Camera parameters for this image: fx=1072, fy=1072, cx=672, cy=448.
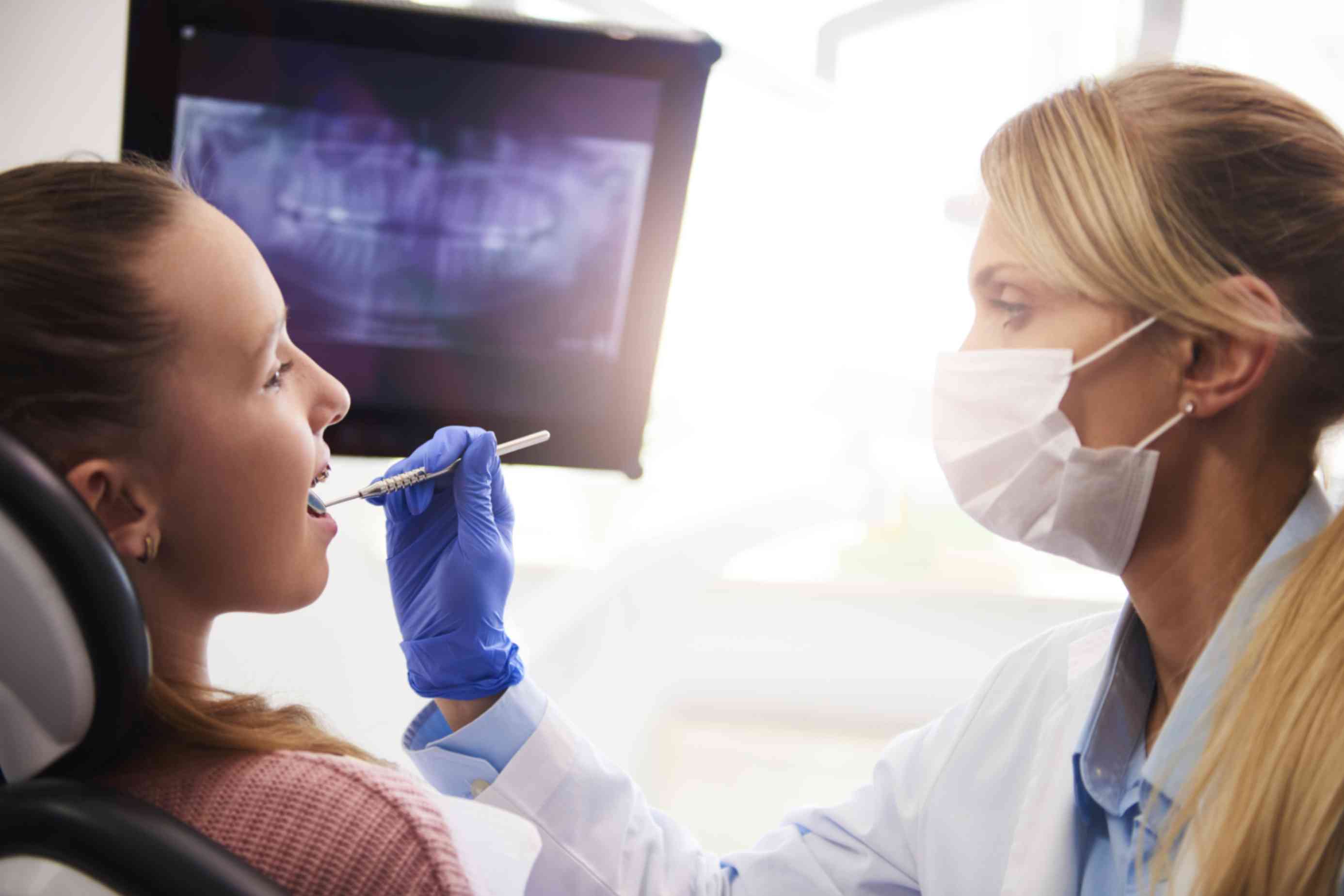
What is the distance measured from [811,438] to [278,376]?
146 cm

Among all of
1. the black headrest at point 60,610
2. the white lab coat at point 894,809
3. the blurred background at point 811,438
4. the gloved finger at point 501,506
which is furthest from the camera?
the blurred background at point 811,438

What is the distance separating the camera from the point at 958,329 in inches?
90.5

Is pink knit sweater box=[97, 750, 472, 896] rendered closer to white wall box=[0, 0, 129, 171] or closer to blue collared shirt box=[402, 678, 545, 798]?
blue collared shirt box=[402, 678, 545, 798]

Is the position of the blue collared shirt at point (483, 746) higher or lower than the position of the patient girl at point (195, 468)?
lower

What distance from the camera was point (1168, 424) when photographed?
987 millimetres

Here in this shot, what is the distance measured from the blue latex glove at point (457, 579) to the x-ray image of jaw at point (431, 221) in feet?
1.02

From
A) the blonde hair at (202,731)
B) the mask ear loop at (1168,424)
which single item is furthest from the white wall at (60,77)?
the mask ear loop at (1168,424)

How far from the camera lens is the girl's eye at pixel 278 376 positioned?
92 cm

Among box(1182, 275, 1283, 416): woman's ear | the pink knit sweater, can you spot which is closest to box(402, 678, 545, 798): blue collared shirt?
the pink knit sweater

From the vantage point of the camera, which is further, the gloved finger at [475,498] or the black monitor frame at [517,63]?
the black monitor frame at [517,63]

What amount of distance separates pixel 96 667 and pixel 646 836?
754 mm

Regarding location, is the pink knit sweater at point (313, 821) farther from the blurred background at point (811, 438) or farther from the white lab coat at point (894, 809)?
the blurred background at point (811, 438)

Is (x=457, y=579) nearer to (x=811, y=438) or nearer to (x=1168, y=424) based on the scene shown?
(x=1168, y=424)

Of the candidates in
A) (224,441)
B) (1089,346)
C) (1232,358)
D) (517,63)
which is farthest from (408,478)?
(1232,358)
